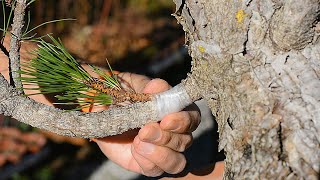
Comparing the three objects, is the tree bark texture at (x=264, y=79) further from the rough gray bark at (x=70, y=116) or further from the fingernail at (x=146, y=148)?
the fingernail at (x=146, y=148)

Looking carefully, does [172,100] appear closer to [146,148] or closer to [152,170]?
[146,148]

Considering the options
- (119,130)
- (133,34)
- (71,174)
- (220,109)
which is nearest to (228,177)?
(220,109)

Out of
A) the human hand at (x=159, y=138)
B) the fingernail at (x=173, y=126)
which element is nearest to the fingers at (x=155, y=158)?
the human hand at (x=159, y=138)

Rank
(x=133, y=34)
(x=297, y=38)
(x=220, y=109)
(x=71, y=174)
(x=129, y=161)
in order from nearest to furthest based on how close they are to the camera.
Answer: (x=297, y=38), (x=220, y=109), (x=129, y=161), (x=71, y=174), (x=133, y=34)

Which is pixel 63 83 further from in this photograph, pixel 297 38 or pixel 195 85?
pixel 297 38

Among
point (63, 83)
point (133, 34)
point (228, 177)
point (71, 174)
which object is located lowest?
point (71, 174)
